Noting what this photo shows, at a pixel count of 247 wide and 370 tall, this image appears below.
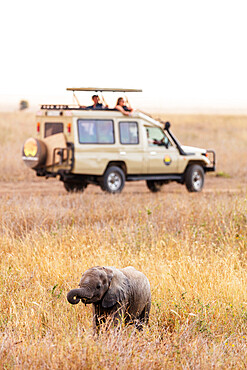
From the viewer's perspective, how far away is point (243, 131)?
42.2 m

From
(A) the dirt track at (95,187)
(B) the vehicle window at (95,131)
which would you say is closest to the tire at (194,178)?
(A) the dirt track at (95,187)

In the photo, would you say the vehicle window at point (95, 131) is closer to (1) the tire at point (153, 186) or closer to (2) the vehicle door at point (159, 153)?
(2) the vehicle door at point (159, 153)

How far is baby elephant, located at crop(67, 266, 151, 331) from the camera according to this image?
4656mm

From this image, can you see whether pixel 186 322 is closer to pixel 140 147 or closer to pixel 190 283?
pixel 190 283

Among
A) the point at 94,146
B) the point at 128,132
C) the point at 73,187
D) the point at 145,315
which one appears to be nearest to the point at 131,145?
the point at 128,132

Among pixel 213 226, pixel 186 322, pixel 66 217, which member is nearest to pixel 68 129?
pixel 66 217

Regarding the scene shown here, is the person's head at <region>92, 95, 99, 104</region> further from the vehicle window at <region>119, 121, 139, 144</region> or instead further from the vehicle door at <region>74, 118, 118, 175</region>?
the vehicle window at <region>119, 121, 139, 144</region>

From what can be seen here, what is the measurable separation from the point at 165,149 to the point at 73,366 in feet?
41.8

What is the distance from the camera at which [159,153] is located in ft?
54.8

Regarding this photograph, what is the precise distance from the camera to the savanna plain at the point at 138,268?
4.62m

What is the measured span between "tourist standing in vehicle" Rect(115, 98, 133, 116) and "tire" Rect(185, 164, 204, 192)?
2604 millimetres

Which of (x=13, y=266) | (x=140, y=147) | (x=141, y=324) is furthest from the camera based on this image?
(x=140, y=147)

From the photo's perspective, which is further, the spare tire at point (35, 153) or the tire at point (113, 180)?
the tire at point (113, 180)

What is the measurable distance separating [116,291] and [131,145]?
1142cm
